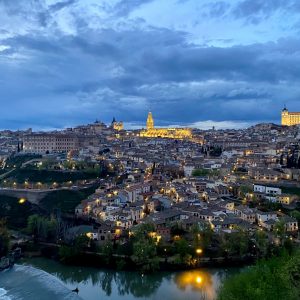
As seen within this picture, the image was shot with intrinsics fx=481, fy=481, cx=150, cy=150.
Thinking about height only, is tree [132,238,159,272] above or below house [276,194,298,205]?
below

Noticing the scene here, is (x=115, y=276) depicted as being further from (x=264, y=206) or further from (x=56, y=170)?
(x=56, y=170)

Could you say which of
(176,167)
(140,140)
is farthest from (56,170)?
(140,140)

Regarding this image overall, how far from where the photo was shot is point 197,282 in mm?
10852

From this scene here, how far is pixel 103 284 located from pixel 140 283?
0.89 m

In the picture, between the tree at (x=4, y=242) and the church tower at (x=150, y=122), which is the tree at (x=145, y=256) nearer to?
the tree at (x=4, y=242)

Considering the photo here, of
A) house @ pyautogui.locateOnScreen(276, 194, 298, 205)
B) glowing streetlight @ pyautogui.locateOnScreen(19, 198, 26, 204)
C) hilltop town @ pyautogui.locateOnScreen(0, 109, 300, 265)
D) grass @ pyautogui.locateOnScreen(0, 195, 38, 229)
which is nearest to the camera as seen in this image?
hilltop town @ pyautogui.locateOnScreen(0, 109, 300, 265)

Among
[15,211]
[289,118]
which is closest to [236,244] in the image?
[15,211]

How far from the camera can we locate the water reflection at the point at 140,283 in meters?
10.5

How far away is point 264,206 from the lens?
631 inches

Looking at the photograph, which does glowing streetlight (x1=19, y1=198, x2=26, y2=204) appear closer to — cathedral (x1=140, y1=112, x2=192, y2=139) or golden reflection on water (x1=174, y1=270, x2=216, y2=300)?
golden reflection on water (x1=174, y1=270, x2=216, y2=300)

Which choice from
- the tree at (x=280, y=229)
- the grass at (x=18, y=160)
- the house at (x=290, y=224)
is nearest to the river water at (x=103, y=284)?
the tree at (x=280, y=229)

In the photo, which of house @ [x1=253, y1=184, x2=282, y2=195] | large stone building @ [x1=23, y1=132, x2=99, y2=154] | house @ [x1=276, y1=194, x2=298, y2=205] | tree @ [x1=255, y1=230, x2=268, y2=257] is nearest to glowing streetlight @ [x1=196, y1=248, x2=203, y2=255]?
tree @ [x1=255, y1=230, x2=268, y2=257]

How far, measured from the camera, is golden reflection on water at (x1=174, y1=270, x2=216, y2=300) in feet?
33.8

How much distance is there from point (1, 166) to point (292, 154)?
1596 cm
